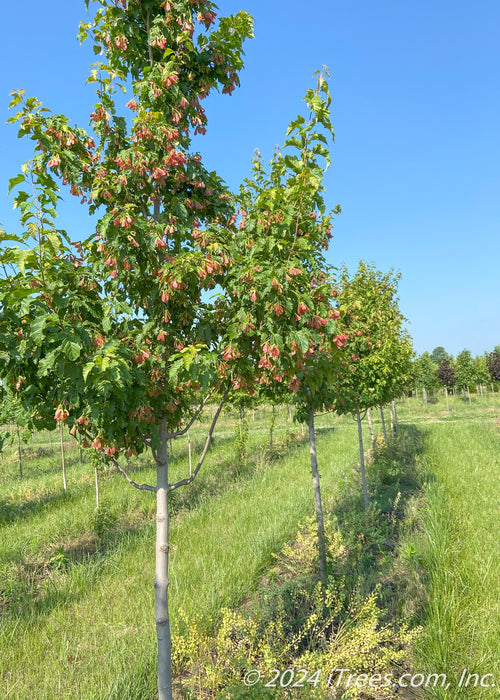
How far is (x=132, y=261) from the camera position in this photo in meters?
2.82

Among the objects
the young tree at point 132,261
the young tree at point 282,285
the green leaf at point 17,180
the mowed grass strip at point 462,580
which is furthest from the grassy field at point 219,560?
the green leaf at point 17,180

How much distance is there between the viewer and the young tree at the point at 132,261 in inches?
91.2

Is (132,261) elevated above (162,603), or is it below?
above

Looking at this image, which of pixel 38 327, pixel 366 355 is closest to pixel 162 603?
pixel 38 327

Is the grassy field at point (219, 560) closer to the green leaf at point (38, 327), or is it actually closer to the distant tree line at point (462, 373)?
the green leaf at point (38, 327)

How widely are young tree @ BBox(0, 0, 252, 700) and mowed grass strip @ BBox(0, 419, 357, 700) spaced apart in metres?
1.31

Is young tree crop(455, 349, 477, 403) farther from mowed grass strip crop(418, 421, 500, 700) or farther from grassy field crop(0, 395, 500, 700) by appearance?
mowed grass strip crop(418, 421, 500, 700)

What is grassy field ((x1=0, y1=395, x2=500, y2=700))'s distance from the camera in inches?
146

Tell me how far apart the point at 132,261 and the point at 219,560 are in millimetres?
4637

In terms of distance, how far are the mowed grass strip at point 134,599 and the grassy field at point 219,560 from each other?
2 centimetres

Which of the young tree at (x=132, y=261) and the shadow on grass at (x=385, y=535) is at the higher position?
the young tree at (x=132, y=261)

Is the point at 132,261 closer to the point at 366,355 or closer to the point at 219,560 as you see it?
the point at 219,560

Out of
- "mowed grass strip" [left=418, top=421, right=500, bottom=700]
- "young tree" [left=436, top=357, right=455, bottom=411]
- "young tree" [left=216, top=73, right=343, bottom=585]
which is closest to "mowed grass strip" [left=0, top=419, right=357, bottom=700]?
"mowed grass strip" [left=418, top=421, right=500, bottom=700]

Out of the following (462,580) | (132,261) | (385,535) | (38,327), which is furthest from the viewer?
(385,535)
